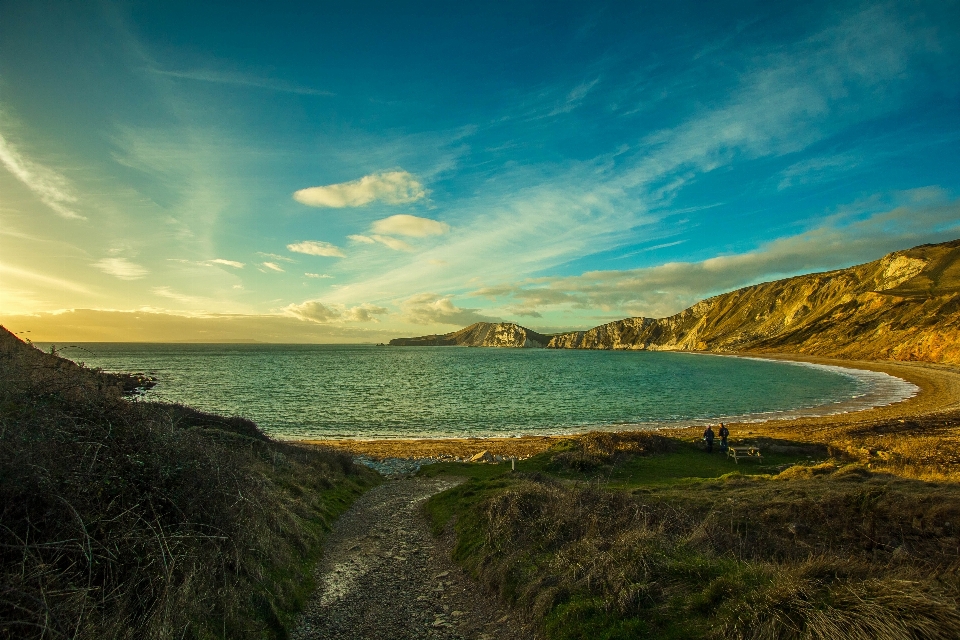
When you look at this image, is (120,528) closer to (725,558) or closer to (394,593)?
(394,593)

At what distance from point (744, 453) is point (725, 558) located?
74.3ft

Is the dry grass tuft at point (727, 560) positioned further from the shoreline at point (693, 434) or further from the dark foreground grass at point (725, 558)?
the shoreline at point (693, 434)

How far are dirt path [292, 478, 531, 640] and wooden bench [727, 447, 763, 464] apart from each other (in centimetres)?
2055

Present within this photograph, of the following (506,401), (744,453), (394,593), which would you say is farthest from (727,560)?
(506,401)

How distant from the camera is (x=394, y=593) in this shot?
10.6 metres

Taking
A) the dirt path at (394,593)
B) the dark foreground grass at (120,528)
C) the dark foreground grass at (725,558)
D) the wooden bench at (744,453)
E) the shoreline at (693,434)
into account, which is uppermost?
the dark foreground grass at (120,528)

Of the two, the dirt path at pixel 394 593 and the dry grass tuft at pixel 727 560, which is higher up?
the dry grass tuft at pixel 727 560

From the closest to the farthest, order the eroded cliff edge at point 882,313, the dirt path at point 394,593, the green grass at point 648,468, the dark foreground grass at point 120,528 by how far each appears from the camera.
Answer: the dark foreground grass at point 120,528 < the dirt path at point 394,593 < the green grass at point 648,468 < the eroded cliff edge at point 882,313

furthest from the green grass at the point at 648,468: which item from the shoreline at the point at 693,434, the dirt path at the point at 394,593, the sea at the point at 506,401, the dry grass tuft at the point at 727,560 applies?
the sea at the point at 506,401

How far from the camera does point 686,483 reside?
1883cm

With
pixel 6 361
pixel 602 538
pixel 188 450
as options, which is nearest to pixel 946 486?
pixel 602 538

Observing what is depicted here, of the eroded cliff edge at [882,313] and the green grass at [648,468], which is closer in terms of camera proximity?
the green grass at [648,468]

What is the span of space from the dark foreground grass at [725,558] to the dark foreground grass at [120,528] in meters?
5.18

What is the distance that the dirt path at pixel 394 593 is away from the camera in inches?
351
